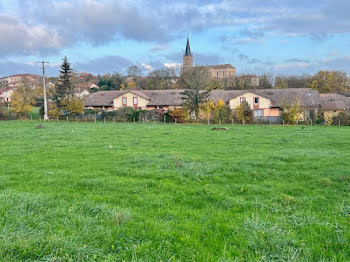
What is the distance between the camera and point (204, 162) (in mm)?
8734

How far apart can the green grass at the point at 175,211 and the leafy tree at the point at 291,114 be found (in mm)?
28301

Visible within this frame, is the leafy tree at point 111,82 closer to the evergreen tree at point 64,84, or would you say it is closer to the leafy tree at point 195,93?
the evergreen tree at point 64,84

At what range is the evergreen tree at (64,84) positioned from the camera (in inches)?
1770

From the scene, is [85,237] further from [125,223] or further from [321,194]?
[321,194]

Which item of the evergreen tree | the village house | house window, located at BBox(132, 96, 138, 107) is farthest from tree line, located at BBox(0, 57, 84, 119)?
the village house

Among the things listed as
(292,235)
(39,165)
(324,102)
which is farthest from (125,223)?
(324,102)

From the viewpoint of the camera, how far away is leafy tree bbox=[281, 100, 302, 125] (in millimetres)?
34438

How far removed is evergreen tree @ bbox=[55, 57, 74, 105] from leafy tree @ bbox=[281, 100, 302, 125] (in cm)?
3493

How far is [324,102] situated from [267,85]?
20.9 meters

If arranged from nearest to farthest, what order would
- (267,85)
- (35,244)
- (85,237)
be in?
(35,244) → (85,237) → (267,85)

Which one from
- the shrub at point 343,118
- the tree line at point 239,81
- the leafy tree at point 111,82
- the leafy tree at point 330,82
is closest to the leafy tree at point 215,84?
the tree line at point 239,81

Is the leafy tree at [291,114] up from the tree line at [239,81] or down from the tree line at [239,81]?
down

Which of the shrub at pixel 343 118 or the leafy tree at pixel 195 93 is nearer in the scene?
the shrub at pixel 343 118

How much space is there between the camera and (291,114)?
34469mm
